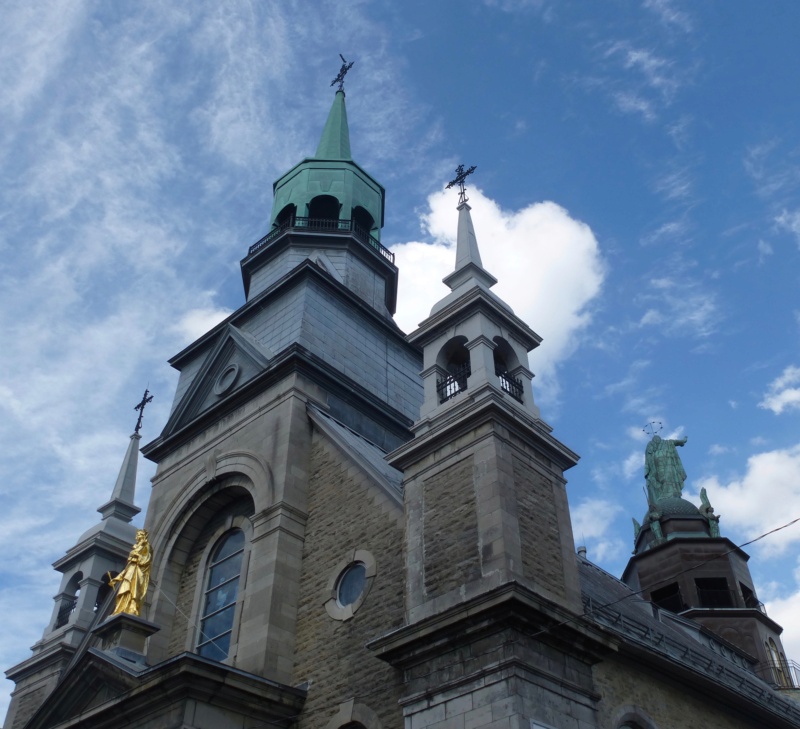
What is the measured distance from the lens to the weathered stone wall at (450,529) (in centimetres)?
1303

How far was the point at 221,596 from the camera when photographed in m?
17.8

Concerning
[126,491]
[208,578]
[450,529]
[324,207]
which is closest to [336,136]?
[324,207]


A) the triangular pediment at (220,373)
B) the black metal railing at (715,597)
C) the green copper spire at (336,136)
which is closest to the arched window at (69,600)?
the triangular pediment at (220,373)

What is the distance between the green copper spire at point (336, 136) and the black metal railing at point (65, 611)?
623 inches

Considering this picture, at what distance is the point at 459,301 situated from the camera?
16.7 metres

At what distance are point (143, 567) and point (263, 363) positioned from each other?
527 centimetres

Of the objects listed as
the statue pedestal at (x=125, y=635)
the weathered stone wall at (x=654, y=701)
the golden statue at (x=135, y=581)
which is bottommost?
the weathered stone wall at (x=654, y=701)

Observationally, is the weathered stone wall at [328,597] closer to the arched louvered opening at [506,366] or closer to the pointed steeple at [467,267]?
the arched louvered opening at [506,366]

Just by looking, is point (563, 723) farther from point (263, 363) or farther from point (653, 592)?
point (653, 592)

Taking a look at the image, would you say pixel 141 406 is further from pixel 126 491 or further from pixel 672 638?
pixel 672 638

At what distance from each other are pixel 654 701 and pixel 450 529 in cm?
454

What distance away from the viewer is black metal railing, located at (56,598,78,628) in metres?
22.5

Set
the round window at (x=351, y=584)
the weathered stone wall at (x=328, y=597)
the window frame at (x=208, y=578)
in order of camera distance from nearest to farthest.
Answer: the weathered stone wall at (x=328, y=597) < the round window at (x=351, y=584) < the window frame at (x=208, y=578)

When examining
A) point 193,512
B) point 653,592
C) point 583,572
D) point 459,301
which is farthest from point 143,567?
point 653,592
